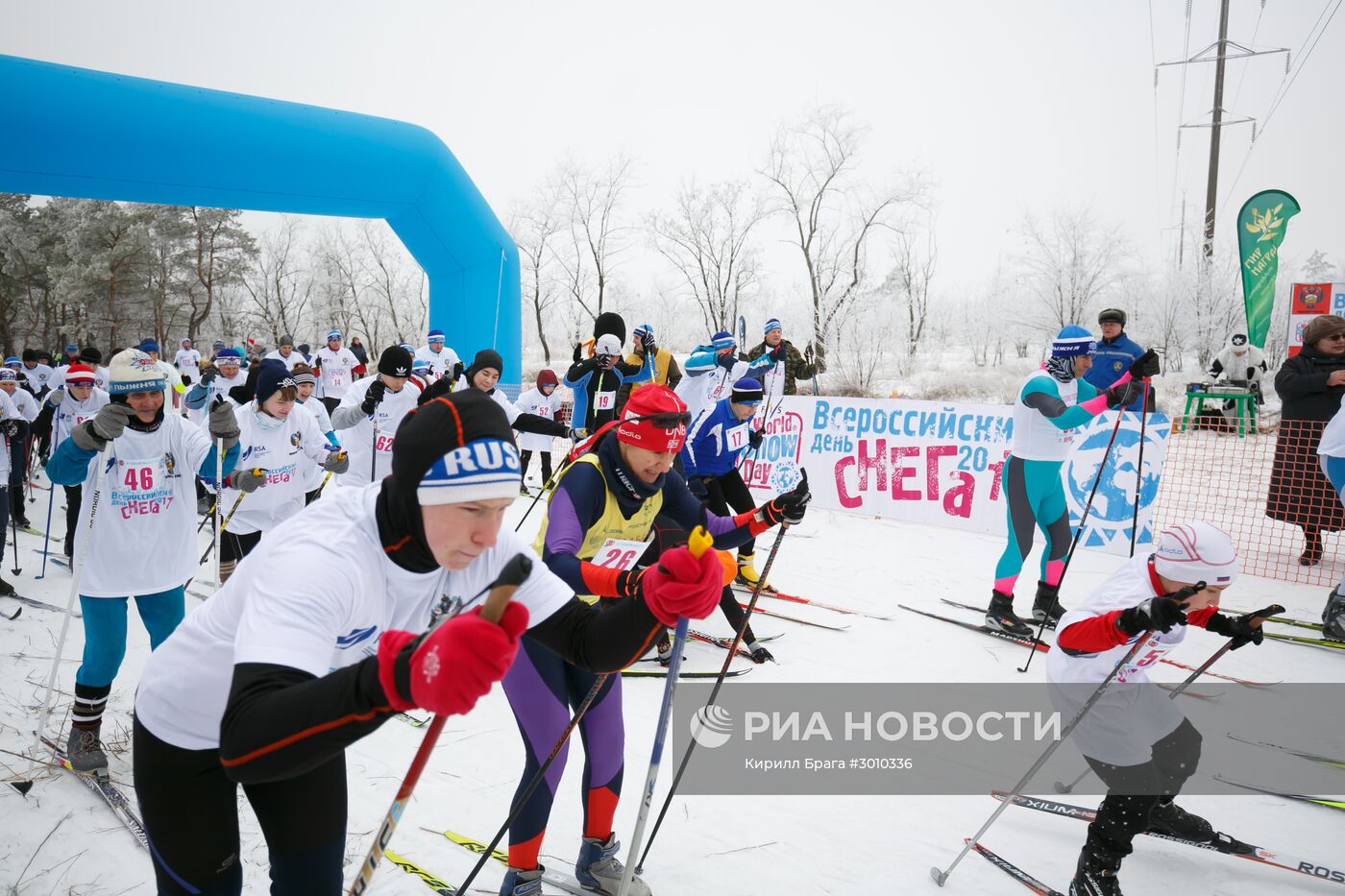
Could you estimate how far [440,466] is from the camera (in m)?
1.47

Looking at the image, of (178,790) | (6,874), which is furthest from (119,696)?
(178,790)

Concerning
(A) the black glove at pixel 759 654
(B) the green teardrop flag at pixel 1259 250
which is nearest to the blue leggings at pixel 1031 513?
(A) the black glove at pixel 759 654

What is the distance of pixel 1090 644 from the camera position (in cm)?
273

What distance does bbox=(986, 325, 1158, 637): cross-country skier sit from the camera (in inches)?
211

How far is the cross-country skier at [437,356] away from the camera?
1045 centimetres

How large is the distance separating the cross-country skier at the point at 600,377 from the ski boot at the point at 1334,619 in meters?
6.03

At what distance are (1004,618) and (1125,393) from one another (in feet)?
6.05

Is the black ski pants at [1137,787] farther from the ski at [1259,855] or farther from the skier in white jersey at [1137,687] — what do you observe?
the ski at [1259,855]

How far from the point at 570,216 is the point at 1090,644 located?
105ft

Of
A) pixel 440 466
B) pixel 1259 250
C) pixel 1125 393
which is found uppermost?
pixel 1259 250

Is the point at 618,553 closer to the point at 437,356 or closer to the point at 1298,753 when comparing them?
the point at 1298,753

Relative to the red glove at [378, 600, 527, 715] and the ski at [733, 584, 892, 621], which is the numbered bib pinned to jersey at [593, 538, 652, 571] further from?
the ski at [733, 584, 892, 621]

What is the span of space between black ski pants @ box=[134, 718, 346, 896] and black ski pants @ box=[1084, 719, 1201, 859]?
8.42ft

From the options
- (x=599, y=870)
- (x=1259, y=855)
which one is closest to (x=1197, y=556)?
(x=1259, y=855)
